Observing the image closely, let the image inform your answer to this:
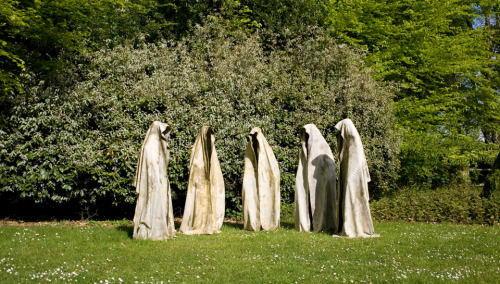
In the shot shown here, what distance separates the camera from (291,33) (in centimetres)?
1808

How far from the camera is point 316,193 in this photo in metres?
9.76

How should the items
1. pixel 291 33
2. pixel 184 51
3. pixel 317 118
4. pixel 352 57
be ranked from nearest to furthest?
pixel 317 118
pixel 184 51
pixel 352 57
pixel 291 33

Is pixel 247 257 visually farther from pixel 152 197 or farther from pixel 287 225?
pixel 287 225

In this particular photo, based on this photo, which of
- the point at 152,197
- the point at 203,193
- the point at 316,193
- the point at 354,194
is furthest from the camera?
the point at 316,193

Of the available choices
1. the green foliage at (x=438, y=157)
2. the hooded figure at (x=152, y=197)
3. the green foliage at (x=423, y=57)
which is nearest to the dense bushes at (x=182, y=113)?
the green foliage at (x=438, y=157)

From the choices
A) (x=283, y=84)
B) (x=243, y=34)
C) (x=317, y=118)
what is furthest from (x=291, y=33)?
(x=317, y=118)

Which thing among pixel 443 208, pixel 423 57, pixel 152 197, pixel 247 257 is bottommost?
pixel 247 257

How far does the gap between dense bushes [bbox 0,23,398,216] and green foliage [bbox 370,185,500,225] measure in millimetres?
2721

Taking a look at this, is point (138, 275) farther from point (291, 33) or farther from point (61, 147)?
point (291, 33)

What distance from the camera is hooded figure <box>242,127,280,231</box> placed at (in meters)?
9.83

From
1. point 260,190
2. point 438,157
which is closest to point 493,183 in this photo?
point 438,157

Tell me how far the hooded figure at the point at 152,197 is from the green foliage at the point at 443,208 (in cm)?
659

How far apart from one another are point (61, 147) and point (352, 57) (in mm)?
11338

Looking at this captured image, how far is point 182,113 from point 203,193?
3.96m
